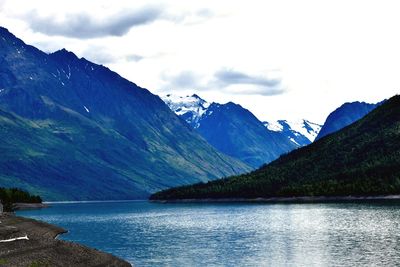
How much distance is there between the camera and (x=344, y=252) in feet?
324

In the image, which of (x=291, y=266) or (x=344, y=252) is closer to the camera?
(x=291, y=266)

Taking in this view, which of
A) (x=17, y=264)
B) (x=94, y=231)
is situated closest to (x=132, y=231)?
(x=94, y=231)

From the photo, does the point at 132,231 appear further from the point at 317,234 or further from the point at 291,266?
the point at 291,266

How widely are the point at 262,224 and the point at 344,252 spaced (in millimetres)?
73891

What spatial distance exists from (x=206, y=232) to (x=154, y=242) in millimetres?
24746

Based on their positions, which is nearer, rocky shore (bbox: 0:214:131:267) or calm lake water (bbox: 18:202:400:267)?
rocky shore (bbox: 0:214:131:267)

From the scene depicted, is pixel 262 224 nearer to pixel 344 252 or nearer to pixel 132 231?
pixel 132 231

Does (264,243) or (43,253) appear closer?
(43,253)

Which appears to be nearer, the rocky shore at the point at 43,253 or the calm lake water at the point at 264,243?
the rocky shore at the point at 43,253

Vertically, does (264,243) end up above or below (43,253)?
below

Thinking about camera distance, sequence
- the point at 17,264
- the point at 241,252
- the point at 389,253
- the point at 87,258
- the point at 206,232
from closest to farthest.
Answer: the point at 17,264 < the point at 87,258 < the point at 389,253 < the point at 241,252 < the point at 206,232

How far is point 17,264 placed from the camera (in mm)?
70000

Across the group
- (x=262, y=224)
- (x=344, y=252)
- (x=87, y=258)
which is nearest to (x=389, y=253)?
(x=344, y=252)

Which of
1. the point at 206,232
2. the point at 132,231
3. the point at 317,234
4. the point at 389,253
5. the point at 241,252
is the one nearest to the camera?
the point at 389,253
